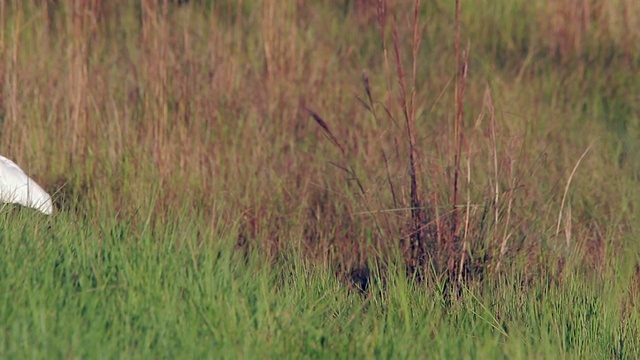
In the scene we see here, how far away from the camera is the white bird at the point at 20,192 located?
3141 mm

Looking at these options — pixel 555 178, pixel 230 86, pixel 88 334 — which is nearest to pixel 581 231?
pixel 555 178

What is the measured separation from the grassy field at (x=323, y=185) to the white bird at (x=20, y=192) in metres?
0.08

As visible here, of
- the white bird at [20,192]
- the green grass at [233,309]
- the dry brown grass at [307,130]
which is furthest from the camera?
the dry brown grass at [307,130]

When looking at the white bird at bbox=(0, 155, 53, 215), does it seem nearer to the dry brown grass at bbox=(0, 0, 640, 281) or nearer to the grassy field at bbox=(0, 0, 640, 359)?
the grassy field at bbox=(0, 0, 640, 359)

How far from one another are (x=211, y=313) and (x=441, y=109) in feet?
8.49

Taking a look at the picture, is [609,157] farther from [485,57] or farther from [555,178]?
[485,57]

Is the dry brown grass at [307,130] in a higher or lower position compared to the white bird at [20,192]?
lower

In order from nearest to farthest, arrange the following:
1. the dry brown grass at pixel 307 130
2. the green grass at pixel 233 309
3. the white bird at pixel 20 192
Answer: the green grass at pixel 233 309, the white bird at pixel 20 192, the dry brown grass at pixel 307 130

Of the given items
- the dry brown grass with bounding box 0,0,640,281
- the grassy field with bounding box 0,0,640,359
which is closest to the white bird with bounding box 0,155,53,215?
the grassy field with bounding box 0,0,640,359

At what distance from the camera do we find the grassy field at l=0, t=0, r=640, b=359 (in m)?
2.53

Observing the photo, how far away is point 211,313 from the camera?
98.3 inches

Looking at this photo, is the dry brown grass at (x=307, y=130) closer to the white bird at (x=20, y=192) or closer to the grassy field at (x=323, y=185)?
the grassy field at (x=323, y=185)

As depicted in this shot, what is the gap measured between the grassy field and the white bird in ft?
0.26

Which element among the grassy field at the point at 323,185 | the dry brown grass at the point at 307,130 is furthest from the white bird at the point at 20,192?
the dry brown grass at the point at 307,130
